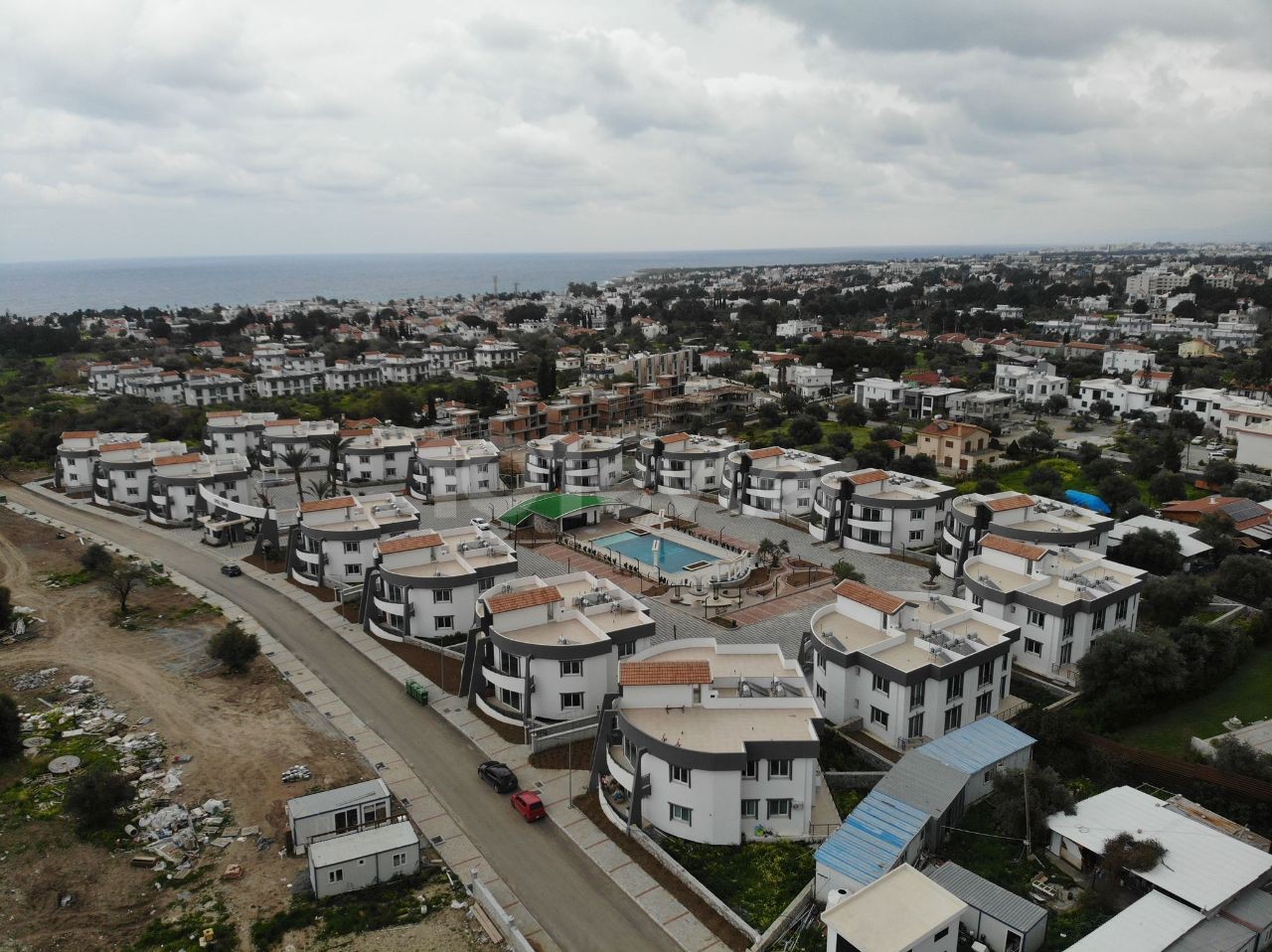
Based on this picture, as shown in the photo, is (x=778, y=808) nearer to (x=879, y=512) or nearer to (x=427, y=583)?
(x=427, y=583)

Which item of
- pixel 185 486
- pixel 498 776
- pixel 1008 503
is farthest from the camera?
pixel 185 486

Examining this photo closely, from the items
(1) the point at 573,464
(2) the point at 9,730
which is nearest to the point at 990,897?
(2) the point at 9,730

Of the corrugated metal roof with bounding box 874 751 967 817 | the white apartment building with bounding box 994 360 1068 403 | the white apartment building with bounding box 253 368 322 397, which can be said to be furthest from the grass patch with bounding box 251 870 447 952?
the white apartment building with bounding box 253 368 322 397

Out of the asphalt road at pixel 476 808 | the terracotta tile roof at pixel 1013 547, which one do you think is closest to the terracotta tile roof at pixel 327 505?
the asphalt road at pixel 476 808

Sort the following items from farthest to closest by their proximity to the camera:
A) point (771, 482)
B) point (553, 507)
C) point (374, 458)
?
point (374, 458) < point (771, 482) < point (553, 507)

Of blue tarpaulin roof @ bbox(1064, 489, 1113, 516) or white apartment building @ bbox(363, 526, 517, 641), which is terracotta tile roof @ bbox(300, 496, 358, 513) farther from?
blue tarpaulin roof @ bbox(1064, 489, 1113, 516)

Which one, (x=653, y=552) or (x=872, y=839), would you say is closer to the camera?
(x=872, y=839)
